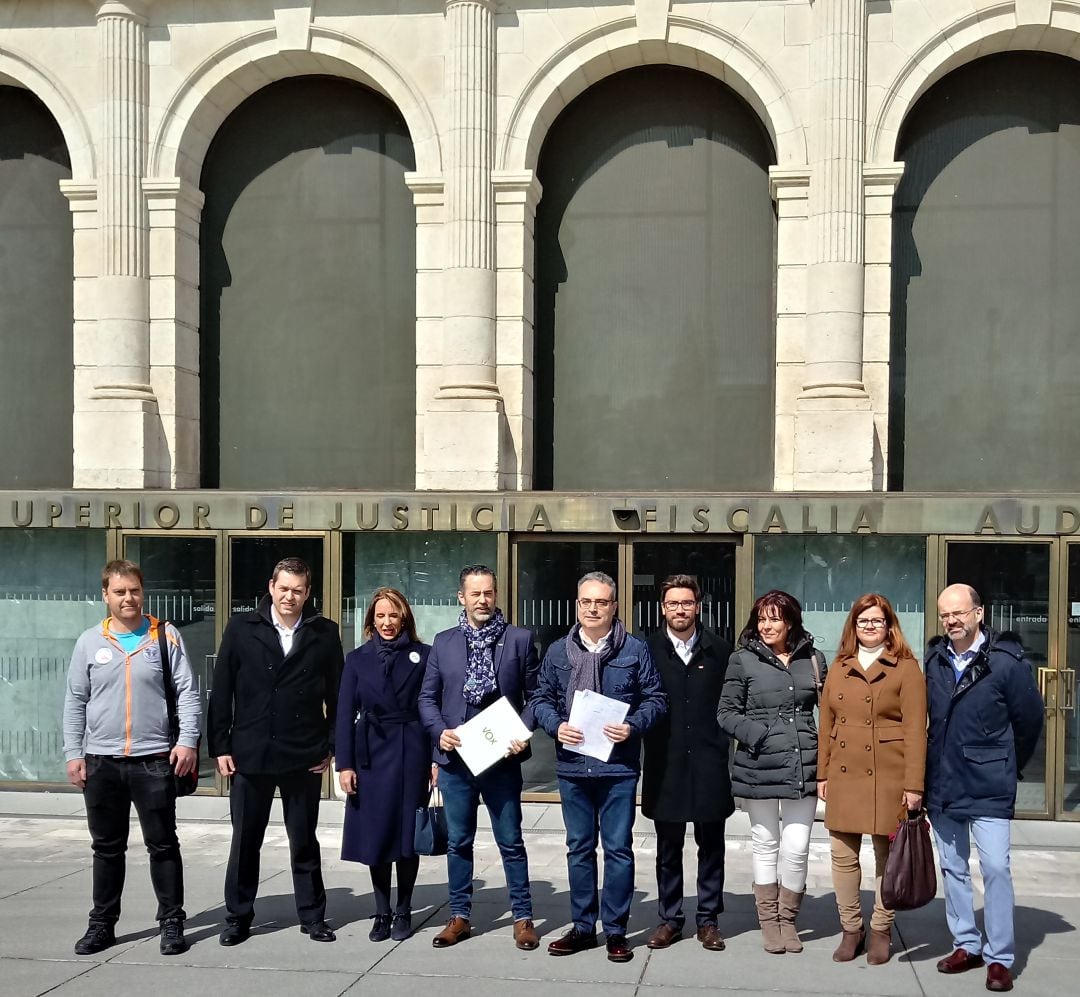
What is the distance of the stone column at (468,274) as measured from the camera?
12125 millimetres

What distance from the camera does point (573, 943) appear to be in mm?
6844

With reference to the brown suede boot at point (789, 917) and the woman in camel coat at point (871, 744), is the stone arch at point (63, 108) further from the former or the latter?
the brown suede boot at point (789, 917)

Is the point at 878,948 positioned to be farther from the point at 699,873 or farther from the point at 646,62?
the point at 646,62

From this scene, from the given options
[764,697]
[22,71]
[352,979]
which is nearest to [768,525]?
[764,697]

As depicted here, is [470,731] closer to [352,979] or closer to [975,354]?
[352,979]

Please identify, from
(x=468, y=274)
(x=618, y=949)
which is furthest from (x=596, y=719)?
(x=468, y=274)

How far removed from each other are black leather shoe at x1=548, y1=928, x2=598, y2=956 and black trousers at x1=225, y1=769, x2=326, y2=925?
1404mm

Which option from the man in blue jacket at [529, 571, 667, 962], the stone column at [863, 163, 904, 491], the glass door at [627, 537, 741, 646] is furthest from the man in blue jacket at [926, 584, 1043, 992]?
the stone column at [863, 163, 904, 491]

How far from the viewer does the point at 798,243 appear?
1223cm

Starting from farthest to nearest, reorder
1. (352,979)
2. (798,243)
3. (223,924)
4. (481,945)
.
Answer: (798,243) → (223,924) → (481,945) → (352,979)

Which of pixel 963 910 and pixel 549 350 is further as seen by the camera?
pixel 549 350

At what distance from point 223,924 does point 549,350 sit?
24.2 ft

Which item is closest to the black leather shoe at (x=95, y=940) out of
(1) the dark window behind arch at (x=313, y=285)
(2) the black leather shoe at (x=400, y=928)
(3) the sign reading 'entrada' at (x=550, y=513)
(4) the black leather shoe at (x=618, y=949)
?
(2) the black leather shoe at (x=400, y=928)

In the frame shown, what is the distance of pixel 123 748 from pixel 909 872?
425 centimetres
